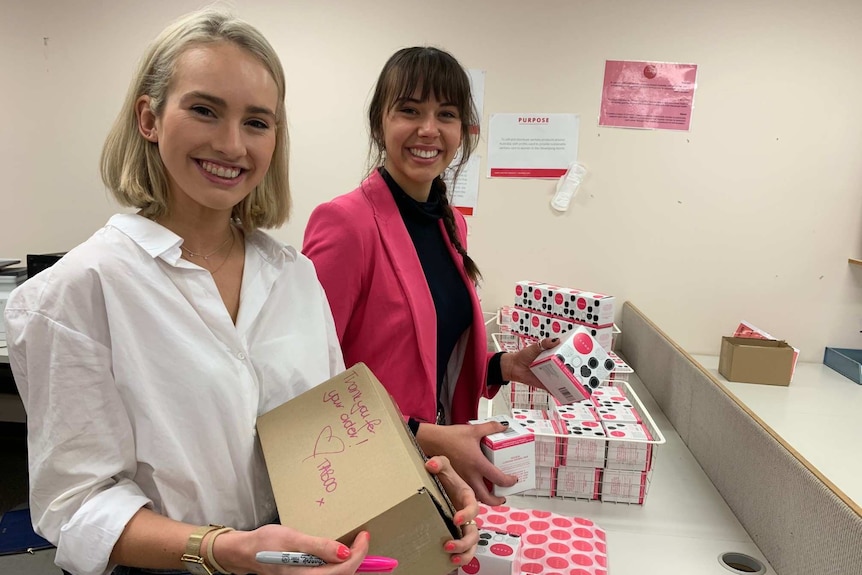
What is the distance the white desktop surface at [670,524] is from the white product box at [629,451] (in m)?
0.05

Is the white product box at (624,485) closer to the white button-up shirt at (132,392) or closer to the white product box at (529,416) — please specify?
the white product box at (529,416)

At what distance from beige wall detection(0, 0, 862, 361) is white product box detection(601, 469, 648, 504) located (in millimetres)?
1152

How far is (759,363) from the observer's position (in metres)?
1.92

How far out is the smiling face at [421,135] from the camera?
3.80 ft

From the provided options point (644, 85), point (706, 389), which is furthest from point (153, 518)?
point (644, 85)

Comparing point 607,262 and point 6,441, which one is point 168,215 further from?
point 6,441

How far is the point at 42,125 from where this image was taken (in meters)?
2.52

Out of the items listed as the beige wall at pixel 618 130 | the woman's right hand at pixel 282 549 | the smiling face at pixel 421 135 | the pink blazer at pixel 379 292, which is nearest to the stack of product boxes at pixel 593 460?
the pink blazer at pixel 379 292

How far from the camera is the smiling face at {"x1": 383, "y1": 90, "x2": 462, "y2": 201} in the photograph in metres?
1.16

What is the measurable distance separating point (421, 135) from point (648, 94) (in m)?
1.50

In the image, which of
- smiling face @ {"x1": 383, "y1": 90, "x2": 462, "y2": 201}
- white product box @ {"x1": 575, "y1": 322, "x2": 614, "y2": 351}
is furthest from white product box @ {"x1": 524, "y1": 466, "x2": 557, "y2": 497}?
smiling face @ {"x1": 383, "y1": 90, "x2": 462, "y2": 201}

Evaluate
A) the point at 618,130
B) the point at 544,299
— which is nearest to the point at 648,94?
the point at 618,130

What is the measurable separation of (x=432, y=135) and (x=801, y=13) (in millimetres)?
1901

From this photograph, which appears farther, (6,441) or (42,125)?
(6,441)
